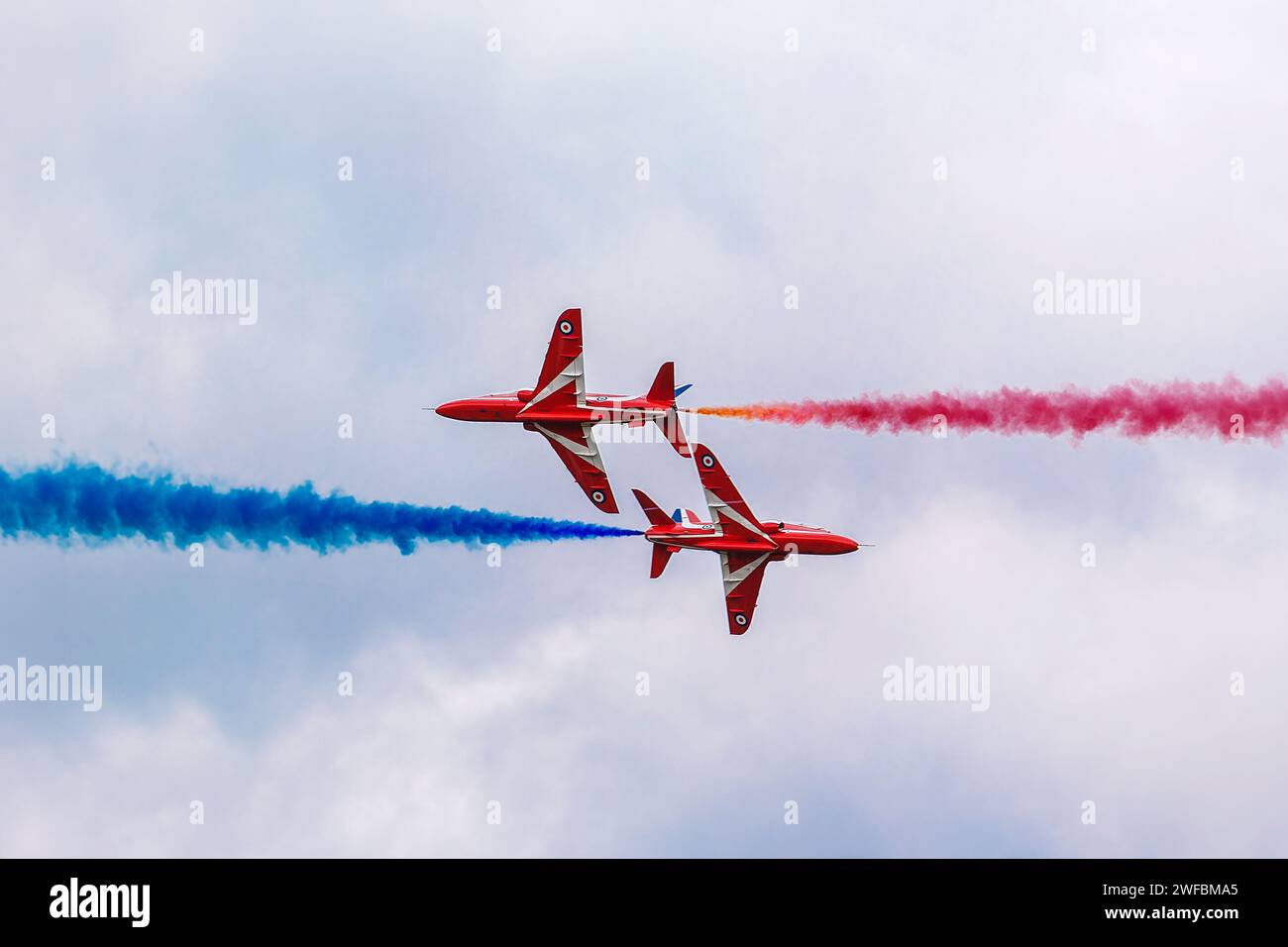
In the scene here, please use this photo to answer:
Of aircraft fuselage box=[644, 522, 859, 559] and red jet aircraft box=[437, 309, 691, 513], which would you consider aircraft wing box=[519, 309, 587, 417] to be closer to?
red jet aircraft box=[437, 309, 691, 513]

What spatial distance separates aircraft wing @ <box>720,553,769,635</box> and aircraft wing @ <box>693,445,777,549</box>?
1.15m

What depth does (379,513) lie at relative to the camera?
104 metres

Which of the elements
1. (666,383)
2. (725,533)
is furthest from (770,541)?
(666,383)

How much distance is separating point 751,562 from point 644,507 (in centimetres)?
546

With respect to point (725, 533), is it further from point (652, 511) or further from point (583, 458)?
point (583, 458)

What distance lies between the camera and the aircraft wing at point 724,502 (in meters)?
103

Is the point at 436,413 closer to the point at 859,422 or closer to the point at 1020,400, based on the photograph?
the point at 859,422

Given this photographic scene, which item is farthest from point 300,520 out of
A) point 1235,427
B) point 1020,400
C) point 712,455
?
point 1235,427

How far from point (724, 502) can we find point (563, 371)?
9.51 meters

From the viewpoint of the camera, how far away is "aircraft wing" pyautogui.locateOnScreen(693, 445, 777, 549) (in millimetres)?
102688

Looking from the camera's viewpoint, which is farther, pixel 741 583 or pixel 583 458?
pixel 583 458

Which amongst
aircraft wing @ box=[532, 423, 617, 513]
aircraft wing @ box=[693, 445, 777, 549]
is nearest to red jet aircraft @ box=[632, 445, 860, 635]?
aircraft wing @ box=[693, 445, 777, 549]

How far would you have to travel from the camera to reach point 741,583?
343ft
